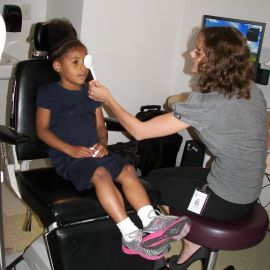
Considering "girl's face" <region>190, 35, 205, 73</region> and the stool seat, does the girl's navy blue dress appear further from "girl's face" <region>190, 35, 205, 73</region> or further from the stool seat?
"girl's face" <region>190, 35, 205, 73</region>

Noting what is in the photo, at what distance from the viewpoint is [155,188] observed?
1.67m

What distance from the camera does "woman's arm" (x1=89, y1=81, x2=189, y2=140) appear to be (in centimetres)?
147

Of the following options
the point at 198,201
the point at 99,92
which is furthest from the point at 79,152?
the point at 198,201

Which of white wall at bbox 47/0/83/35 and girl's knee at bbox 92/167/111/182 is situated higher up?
white wall at bbox 47/0/83/35

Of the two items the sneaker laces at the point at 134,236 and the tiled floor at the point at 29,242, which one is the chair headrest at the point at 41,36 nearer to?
the sneaker laces at the point at 134,236

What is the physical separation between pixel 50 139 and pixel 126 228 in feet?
1.60

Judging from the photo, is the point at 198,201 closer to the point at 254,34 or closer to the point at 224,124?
the point at 224,124

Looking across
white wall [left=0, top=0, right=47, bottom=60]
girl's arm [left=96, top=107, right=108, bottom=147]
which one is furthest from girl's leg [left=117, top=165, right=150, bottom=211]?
white wall [left=0, top=0, right=47, bottom=60]

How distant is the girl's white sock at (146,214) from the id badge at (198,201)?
0.14m

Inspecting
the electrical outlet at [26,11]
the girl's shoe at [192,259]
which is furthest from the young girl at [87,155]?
the electrical outlet at [26,11]

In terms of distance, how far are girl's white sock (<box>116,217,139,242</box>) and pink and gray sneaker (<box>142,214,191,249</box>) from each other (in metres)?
A: 0.05

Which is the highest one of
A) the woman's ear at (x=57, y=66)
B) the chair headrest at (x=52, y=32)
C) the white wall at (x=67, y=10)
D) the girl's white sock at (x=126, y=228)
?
the white wall at (x=67, y=10)

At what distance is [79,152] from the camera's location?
1.62 metres

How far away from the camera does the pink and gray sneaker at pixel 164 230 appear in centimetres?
143
